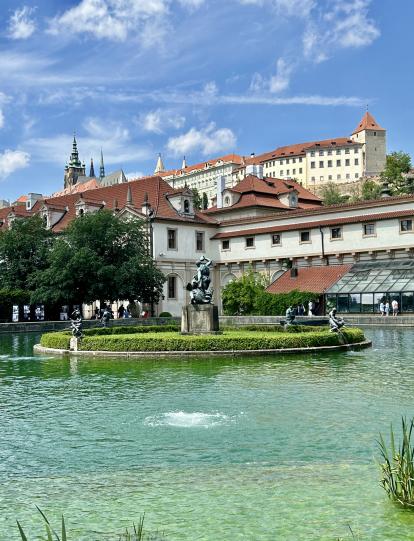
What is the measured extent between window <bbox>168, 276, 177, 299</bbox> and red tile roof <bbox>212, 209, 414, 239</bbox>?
668 centimetres

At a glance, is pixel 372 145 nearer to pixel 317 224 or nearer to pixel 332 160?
pixel 332 160

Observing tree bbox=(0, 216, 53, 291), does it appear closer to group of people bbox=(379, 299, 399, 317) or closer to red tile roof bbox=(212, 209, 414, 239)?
red tile roof bbox=(212, 209, 414, 239)

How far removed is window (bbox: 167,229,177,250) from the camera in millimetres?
→ 61531

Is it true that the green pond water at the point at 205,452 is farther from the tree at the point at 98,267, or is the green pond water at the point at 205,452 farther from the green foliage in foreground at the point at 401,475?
the tree at the point at 98,267

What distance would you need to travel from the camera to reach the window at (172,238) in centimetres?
6153

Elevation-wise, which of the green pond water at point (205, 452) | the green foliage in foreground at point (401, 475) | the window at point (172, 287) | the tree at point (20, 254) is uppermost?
the tree at point (20, 254)

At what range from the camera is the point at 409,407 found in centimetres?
1370

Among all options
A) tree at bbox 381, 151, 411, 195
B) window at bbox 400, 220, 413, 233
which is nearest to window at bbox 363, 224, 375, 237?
window at bbox 400, 220, 413, 233

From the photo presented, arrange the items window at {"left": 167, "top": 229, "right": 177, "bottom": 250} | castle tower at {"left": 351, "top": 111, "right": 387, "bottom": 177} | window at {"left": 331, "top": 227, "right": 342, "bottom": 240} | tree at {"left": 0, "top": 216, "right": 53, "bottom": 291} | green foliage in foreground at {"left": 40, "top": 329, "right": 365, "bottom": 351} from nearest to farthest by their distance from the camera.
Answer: green foliage in foreground at {"left": 40, "top": 329, "right": 365, "bottom": 351}, tree at {"left": 0, "top": 216, "right": 53, "bottom": 291}, window at {"left": 331, "top": 227, "right": 342, "bottom": 240}, window at {"left": 167, "top": 229, "right": 177, "bottom": 250}, castle tower at {"left": 351, "top": 111, "right": 387, "bottom": 177}

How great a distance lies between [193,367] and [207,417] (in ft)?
27.8

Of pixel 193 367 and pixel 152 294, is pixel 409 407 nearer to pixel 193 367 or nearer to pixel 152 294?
pixel 193 367

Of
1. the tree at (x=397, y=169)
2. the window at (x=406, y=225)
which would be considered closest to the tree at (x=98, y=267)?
the window at (x=406, y=225)

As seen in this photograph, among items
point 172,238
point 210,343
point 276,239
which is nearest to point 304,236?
point 276,239

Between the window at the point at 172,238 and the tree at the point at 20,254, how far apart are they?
1102 centimetres
